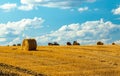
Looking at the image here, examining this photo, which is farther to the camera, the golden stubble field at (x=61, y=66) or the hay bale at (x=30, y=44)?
the hay bale at (x=30, y=44)

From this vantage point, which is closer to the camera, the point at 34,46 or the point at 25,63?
the point at 25,63

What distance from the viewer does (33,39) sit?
1518 inches

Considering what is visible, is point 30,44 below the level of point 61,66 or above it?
above

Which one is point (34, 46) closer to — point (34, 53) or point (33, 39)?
point (33, 39)

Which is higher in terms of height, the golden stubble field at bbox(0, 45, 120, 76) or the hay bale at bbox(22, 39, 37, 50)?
the hay bale at bbox(22, 39, 37, 50)

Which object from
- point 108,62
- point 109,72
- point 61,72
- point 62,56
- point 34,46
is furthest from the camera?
point 34,46

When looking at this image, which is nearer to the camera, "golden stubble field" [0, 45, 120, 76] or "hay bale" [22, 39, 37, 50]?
"golden stubble field" [0, 45, 120, 76]

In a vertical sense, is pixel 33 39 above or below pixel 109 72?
above

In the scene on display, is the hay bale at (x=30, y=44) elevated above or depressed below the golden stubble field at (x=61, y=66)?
above

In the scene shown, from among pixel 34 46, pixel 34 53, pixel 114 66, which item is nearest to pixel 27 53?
pixel 34 53

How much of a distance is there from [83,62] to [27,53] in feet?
26.9

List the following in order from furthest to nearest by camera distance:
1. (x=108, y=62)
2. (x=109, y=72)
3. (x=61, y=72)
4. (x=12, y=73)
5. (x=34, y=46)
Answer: (x=34, y=46)
(x=108, y=62)
(x=109, y=72)
(x=61, y=72)
(x=12, y=73)

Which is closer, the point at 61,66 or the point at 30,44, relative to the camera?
the point at 61,66

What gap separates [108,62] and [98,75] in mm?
6687
